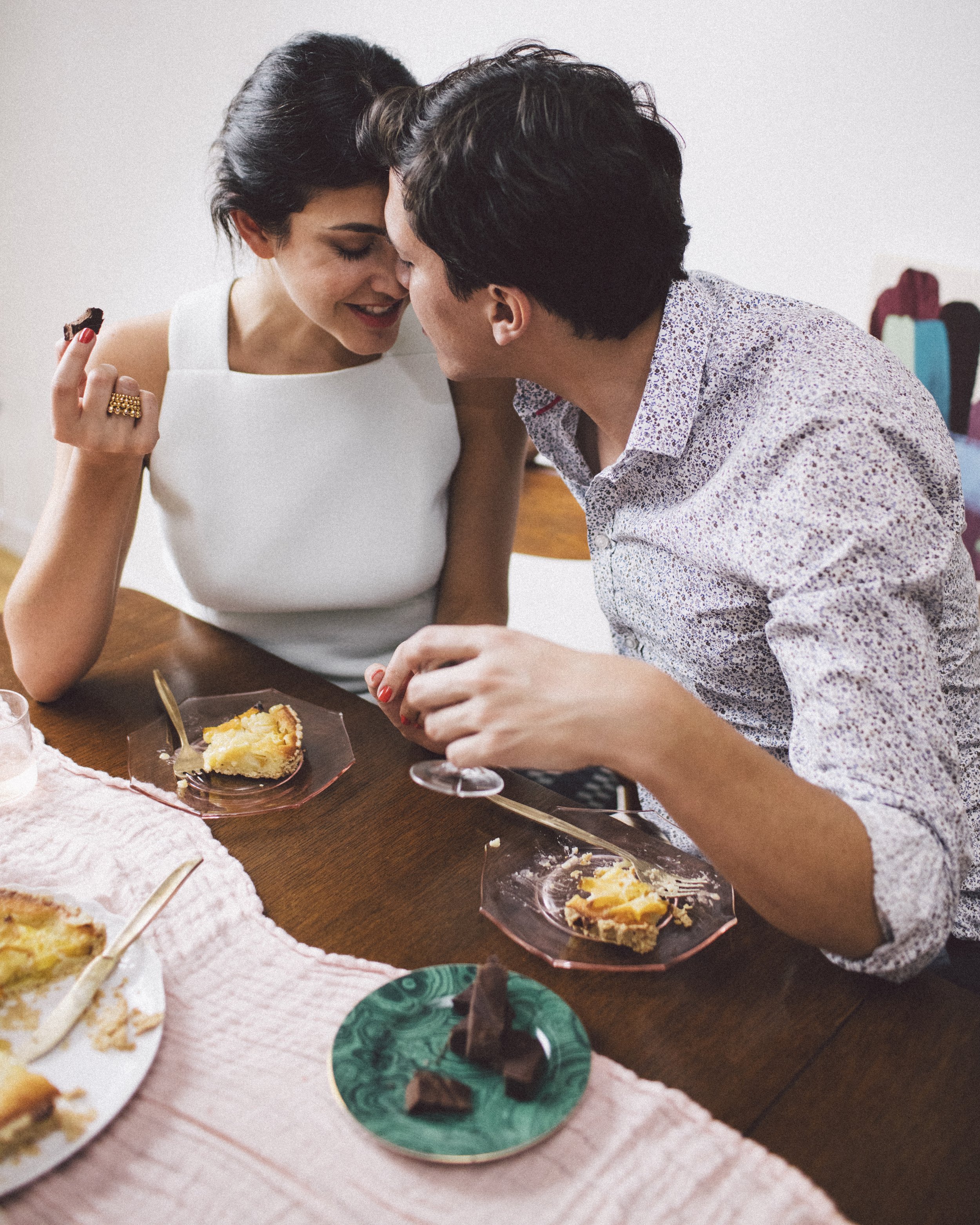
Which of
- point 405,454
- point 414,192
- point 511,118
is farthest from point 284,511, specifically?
point 511,118

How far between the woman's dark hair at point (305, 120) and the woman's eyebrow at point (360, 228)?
0.05m

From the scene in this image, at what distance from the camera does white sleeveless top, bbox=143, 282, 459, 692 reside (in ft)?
4.91

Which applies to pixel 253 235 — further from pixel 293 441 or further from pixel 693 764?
pixel 693 764

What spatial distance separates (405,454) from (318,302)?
302 mm

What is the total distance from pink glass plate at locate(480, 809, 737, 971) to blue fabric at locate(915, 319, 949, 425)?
128 cm

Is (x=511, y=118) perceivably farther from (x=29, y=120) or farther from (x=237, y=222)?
(x=29, y=120)

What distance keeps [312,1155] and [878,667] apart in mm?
596

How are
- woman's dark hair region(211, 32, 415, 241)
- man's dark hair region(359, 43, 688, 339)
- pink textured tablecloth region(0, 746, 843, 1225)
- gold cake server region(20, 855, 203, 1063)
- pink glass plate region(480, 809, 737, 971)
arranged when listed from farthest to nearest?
woman's dark hair region(211, 32, 415, 241)
man's dark hair region(359, 43, 688, 339)
pink glass plate region(480, 809, 737, 971)
gold cake server region(20, 855, 203, 1063)
pink textured tablecloth region(0, 746, 843, 1225)

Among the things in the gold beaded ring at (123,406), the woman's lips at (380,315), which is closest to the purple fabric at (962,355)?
the woman's lips at (380,315)

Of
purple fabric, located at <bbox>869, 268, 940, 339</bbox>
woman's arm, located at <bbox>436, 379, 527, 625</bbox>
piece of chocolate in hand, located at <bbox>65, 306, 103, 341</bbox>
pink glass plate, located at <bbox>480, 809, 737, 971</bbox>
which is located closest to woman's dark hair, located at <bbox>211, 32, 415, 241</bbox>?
piece of chocolate in hand, located at <bbox>65, 306, 103, 341</bbox>

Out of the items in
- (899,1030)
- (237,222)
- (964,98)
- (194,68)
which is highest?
(194,68)

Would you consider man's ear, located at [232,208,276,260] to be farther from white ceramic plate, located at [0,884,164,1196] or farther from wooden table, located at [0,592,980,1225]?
white ceramic plate, located at [0,884,164,1196]

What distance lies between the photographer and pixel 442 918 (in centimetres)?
88

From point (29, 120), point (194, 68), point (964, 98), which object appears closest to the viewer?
point (964, 98)
